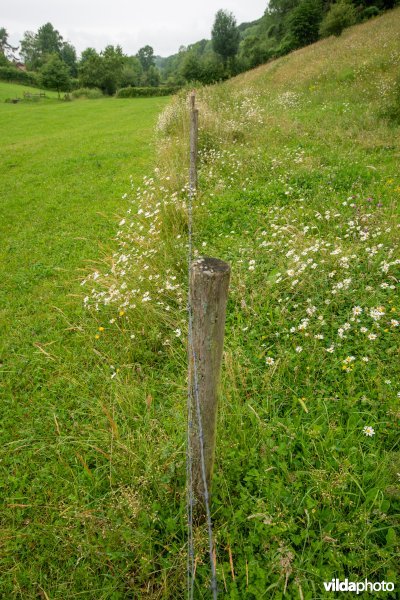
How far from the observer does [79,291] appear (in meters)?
5.12

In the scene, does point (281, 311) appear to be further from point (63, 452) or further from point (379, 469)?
point (63, 452)

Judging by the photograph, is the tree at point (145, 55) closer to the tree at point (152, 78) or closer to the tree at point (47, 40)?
the tree at point (47, 40)

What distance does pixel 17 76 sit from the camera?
52.3 metres

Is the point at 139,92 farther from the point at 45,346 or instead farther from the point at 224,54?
the point at 45,346

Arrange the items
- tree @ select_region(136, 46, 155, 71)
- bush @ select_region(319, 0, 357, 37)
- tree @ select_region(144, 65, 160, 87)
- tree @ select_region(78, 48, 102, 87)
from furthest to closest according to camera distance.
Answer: tree @ select_region(136, 46, 155, 71)
tree @ select_region(144, 65, 160, 87)
tree @ select_region(78, 48, 102, 87)
bush @ select_region(319, 0, 357, 37)

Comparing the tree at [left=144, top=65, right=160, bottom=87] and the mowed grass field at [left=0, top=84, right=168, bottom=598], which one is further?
the tree at [left=144, top=65, right=160, bottom=87]

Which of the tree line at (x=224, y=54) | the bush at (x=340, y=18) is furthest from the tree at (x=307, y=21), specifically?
the bush at (x=340, y=18)

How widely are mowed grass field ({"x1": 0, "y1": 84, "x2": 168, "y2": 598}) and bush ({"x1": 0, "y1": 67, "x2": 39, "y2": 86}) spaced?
180ft

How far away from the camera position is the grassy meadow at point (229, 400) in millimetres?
2018

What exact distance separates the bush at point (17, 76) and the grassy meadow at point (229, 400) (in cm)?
6113
